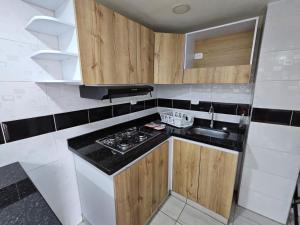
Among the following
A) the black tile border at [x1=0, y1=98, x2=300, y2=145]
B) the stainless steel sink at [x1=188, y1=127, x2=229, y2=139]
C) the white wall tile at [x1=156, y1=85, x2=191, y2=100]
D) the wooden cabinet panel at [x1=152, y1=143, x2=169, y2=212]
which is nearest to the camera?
the black tile border at [x1=0, y1=98, x2=300, y2=145]

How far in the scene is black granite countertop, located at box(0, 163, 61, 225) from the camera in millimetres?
549

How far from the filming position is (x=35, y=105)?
1.08 m

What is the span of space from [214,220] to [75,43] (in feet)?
6.76

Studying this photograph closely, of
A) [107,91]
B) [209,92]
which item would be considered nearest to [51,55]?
[107,91]

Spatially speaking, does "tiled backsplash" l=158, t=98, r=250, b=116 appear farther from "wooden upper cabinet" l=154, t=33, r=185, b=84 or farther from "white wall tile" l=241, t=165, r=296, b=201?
"white wall tile" l=241, t=165, r=296, b=201

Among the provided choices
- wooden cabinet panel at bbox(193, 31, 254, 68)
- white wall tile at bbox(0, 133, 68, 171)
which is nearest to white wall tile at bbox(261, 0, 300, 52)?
wooden cabinet panel at bbox(193, 31, 254, 68)

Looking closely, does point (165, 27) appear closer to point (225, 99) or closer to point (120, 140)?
point (225, 99)

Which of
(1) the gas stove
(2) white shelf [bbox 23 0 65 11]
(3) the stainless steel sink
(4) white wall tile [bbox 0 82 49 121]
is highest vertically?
(2) white shelf [bbox 23 0 65 11]

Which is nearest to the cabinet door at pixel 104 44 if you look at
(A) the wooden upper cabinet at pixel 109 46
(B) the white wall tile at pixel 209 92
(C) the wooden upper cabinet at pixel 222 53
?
(A) the wooden upper cabinet at pixel 109 46

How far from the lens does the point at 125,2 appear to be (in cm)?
116

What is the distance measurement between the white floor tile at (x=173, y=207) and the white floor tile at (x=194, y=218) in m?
0.05

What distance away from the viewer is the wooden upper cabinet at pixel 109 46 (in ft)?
3.22

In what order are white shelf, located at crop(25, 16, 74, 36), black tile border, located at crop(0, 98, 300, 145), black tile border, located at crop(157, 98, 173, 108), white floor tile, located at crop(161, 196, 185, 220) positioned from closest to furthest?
white shelf, located at crop(25, 16, 74, 36)
black tile border, located at crop(0, 98, 300, 145)
white floor tile, located at crop(161, 196, 185, 220)
black tile border, located at crop(157, 98, 173, 108)

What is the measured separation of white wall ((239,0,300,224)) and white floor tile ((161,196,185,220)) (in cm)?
72
